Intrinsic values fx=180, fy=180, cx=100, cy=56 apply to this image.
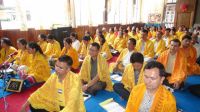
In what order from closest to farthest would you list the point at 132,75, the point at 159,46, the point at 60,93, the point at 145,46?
the point at 60,93 < the point at 132,75 < the point at 145,46 < the point at 159,46

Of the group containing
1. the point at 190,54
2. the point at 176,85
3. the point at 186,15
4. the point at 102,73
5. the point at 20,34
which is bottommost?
the point at 176,85

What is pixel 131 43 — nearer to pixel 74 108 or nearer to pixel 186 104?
pixel 186 104

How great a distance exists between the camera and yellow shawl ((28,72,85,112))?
1977mm

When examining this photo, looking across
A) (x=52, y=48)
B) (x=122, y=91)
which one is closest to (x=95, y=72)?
(x=122, y=91)

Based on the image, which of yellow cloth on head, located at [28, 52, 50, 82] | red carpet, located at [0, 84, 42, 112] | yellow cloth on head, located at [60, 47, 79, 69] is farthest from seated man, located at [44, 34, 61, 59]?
red carpet, located at [0, 84, 42, 112]

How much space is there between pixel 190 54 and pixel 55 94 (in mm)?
3208

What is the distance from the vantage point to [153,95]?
177cm

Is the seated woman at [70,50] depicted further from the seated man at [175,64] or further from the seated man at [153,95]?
the seated man at [153,95]

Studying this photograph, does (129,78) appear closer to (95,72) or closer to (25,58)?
(95,72)

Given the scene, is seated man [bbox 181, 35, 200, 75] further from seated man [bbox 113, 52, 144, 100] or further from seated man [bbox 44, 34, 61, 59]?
seated man [bbox 44, 34, 61, 59]

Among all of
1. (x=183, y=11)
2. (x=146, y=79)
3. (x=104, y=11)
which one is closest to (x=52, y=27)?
(x=104, y=11)

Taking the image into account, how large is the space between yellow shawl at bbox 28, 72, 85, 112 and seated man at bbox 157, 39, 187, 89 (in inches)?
81.2

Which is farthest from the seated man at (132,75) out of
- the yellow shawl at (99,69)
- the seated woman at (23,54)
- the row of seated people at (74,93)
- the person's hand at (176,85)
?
the seated woman at (23,54)

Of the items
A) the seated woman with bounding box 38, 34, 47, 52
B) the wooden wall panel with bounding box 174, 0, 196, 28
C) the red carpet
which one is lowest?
the red carpet
